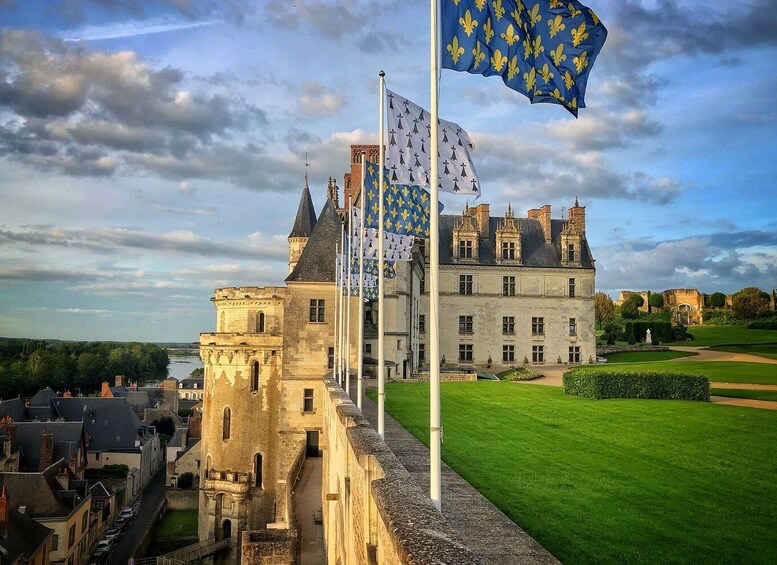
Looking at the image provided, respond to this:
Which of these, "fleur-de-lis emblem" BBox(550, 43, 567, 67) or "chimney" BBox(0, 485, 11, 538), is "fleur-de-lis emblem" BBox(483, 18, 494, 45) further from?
"chimney" BBox(0, 485, 11, 538)

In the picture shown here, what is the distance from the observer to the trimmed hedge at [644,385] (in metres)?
22.6

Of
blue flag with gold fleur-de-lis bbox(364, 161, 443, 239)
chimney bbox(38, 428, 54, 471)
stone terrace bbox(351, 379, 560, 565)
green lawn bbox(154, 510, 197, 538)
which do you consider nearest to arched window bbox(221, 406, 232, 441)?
green lawn bbox(154, 510, 197, 538)

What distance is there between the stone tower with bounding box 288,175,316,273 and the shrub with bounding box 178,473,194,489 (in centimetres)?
2064

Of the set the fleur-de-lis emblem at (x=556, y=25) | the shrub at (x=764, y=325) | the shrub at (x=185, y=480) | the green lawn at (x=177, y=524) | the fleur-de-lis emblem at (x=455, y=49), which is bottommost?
the green lawn at (x=177, y=524)

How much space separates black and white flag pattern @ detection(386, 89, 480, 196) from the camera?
10016 millimetres

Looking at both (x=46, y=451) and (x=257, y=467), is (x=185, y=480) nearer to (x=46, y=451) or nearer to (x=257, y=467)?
(x=46, y=451)

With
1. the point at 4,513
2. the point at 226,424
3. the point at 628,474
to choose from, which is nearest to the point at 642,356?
the point at 226,424

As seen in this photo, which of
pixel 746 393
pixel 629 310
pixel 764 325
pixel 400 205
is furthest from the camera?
pixel 629 310

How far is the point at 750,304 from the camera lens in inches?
2928

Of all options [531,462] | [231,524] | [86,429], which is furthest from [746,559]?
[86,429]

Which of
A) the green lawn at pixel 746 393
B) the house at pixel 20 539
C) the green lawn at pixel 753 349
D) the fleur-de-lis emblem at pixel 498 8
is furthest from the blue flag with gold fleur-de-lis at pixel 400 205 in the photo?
the green lawn at pixel 753 349

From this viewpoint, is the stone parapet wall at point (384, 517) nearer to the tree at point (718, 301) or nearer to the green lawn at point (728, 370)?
the green lawn at point (728, 370)

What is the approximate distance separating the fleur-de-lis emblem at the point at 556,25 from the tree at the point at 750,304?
77.2 meters

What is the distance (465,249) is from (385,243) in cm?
3332
